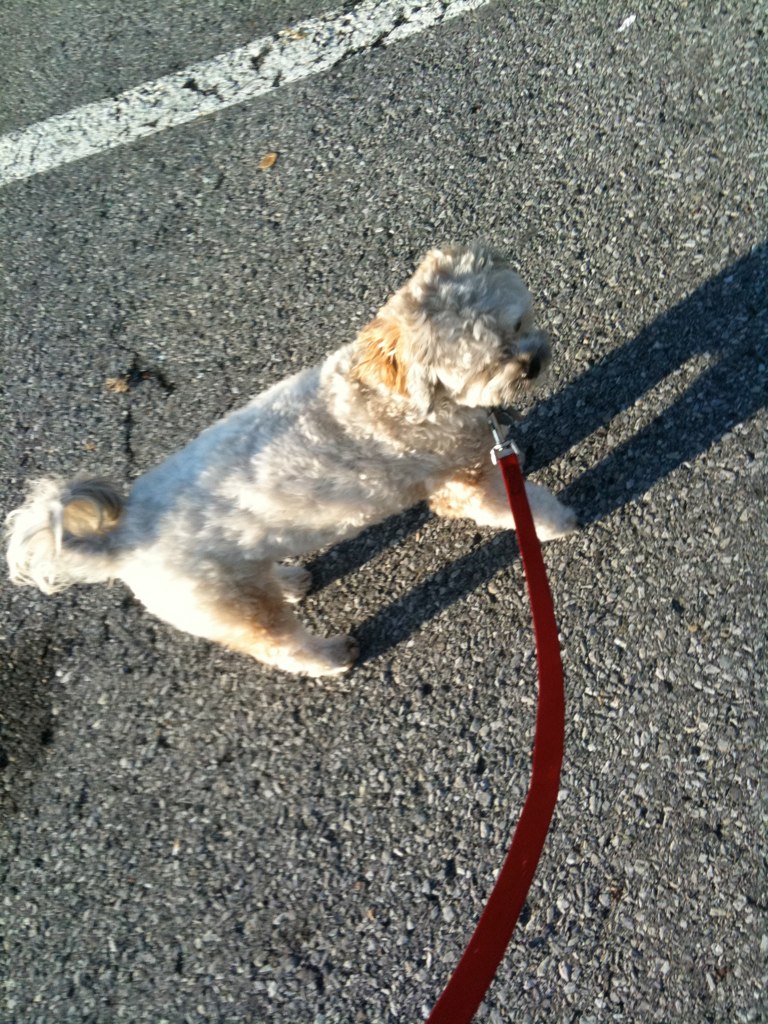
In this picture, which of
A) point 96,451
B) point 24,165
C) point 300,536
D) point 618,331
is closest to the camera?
point 300,536

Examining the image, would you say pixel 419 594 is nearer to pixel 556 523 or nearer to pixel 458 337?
pixel 556 523

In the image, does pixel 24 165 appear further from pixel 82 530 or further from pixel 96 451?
pixel 82 530

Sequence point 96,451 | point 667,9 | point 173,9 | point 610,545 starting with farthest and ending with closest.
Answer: point 173,9 → point 667,9 → point 96,451 → point 610,545

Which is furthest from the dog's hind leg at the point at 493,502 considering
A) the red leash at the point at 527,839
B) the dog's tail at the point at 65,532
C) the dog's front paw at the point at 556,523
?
the dog's tail at the point at 65,532

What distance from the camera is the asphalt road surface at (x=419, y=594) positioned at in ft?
8.91

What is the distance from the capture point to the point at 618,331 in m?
3.69

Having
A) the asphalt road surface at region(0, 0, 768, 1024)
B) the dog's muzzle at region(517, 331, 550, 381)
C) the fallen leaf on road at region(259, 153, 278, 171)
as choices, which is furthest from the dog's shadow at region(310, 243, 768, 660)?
the fallen leaf on road at region(259, 153, 278, 171)

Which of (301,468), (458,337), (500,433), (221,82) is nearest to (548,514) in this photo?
(500,433)

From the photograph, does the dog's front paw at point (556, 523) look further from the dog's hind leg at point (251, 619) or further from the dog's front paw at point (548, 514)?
Answer: the dog's hind leg at point (251, 619)

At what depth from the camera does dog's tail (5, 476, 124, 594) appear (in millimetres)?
2641

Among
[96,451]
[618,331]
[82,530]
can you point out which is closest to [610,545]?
[618,331]

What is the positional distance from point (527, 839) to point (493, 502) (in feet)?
5.37

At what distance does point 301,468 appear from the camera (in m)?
2.89

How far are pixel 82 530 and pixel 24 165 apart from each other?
12.9 ft
